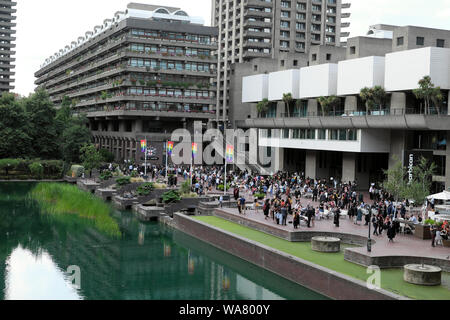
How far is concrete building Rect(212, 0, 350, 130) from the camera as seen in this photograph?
4333 inches

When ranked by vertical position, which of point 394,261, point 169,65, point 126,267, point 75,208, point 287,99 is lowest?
point 126,267

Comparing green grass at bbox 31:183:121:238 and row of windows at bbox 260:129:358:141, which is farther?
row of windows at bbox 260:129:358:141

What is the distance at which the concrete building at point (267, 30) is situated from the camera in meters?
110

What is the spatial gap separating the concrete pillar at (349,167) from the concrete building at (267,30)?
4584 cm

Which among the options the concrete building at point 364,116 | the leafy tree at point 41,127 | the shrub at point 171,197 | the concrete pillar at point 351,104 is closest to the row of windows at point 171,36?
the concrete building at point 364,116

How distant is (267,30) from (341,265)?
91.1 m

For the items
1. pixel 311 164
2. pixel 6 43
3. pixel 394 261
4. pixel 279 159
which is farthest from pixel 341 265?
pixel 6 43

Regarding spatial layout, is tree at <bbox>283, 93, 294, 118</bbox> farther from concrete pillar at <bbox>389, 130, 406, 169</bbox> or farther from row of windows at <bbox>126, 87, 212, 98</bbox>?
row of windows at <bbox>126, 87, 212, 98</bbox>

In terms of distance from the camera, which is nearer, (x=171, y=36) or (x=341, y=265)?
(x=341, y=265)

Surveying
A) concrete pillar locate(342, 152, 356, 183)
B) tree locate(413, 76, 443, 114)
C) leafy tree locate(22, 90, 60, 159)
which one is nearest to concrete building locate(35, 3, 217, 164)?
leafy tree locate(22, 90, 60, 159)

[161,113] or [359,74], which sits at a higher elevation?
[359,74]

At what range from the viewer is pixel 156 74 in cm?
8988

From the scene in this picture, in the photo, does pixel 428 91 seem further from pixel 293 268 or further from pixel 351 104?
pixel 293 268

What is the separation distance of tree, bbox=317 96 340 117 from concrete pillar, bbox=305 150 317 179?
19.6 ft
